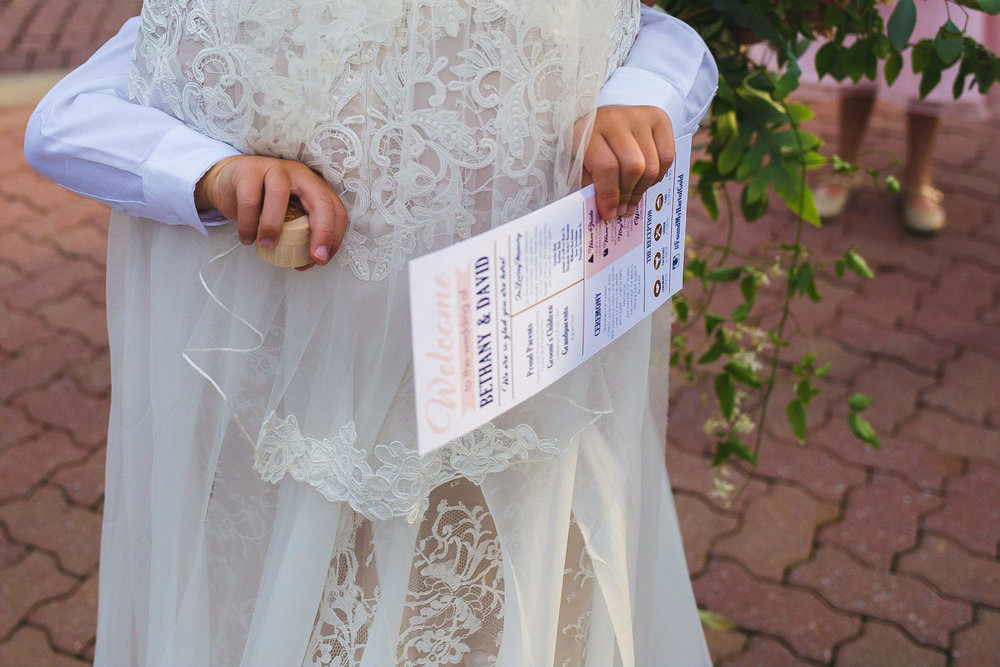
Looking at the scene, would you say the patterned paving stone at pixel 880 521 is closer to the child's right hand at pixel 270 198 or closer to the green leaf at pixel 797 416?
the green leaf at pixel 797 416

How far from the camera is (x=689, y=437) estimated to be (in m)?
2.64

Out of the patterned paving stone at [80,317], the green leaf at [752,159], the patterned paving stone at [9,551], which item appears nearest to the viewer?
the green leaf at [752,159]

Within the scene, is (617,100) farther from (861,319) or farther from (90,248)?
(90,248)

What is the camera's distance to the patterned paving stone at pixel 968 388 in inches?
107

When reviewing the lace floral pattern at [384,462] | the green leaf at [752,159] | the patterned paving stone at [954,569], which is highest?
the green leaf at [752,159]

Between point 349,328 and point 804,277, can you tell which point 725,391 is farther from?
point 349,328

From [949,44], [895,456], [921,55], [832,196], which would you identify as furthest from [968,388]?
[949,44]

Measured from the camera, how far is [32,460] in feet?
8.28

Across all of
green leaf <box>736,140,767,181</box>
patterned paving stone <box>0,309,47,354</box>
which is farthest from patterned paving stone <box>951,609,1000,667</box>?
patterned paving stone <box>0,309,47,354</box>

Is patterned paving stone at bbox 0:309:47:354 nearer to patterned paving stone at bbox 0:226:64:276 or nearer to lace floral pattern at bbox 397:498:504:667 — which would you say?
patterned paving stone at bbox 0:226:64:276

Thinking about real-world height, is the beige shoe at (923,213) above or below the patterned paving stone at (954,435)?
above

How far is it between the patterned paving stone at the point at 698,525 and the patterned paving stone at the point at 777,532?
29 mm

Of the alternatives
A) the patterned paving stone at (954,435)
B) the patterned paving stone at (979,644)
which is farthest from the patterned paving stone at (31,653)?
the patterned paving stone at (954,435)

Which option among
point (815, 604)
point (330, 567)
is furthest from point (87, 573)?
point (815, 604)
